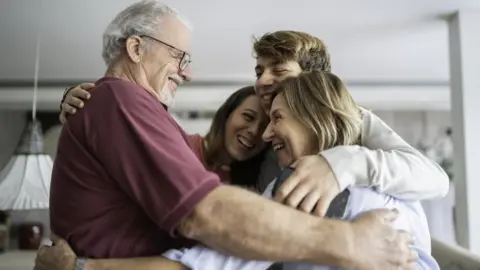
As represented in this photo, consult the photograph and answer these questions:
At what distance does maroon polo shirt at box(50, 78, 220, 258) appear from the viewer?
2.79 ft

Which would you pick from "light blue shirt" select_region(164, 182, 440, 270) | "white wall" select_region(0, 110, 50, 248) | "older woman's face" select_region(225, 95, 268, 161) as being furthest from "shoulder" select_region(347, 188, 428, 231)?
"white wall" select_region(0, 110, 50, 248)

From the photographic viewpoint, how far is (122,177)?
0.89 meters

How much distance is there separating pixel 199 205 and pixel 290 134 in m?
0.35

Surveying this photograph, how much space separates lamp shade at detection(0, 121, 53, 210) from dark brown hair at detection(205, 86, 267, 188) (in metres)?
0.74

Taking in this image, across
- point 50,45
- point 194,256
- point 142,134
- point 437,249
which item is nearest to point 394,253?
point 194,256

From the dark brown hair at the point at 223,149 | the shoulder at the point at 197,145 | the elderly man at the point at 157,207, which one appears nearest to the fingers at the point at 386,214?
the elderly man at the point at 157,207

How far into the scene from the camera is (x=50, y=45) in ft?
9.66

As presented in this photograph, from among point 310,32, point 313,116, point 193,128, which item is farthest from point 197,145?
point 193,128

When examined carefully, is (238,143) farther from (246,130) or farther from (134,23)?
(134,23)

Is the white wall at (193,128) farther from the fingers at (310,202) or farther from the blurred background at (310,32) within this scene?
the fingers at (310,202)

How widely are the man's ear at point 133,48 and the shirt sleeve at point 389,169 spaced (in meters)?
0.46

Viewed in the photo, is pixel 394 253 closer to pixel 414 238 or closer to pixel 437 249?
pixel 414 238

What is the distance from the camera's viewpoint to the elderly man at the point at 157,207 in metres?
0.85

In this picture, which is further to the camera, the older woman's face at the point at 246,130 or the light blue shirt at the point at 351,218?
the older woman's face at the point at 246,130
